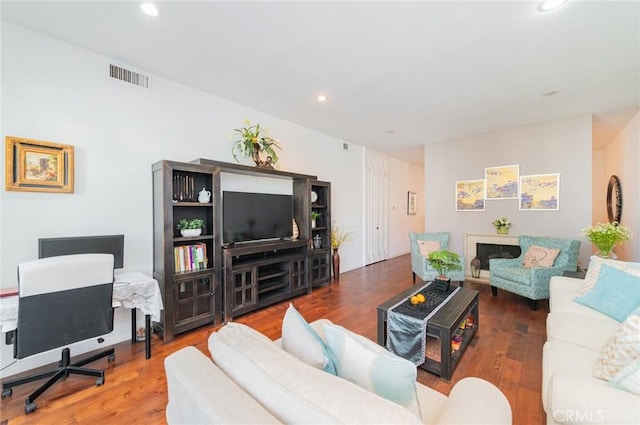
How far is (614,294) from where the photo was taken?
204 cm

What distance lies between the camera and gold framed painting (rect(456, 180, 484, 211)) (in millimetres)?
5047

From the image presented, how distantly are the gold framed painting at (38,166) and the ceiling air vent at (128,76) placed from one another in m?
0.87

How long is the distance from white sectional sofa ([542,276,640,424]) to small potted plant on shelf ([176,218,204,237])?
3130mm

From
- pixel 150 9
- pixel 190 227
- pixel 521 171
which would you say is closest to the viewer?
pixel 150 9

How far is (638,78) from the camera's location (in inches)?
117

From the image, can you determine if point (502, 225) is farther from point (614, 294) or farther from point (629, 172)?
point (614, 294)

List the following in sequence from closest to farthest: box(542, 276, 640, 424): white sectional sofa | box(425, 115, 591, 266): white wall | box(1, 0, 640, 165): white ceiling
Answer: box(542, 276, 640, 424): white sectional sofa → box(1, 0, 640, 165): white ceiling → box(425, 115, 591, 266): white wall

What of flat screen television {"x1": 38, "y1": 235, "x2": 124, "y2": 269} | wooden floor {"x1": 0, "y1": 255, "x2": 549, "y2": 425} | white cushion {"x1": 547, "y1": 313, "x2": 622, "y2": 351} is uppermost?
flat screen television {"x1": 38, "y1": 235, "x2": 124, "y2": 269}

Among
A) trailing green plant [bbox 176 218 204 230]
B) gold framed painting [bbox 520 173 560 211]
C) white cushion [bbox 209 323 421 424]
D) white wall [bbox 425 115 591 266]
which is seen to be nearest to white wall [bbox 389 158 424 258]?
white wall [bbox 425 115 591 266]

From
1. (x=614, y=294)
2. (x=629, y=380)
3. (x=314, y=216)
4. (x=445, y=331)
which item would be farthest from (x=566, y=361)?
(x=314, y=216)

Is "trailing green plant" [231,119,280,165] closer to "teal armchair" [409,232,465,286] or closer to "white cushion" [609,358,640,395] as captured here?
"teal armchair" [409,232,465,286]

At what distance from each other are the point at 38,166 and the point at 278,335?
8.77ft

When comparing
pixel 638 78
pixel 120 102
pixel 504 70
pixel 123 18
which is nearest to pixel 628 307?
pixel 504 70

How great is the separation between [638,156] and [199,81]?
20.8 ft
